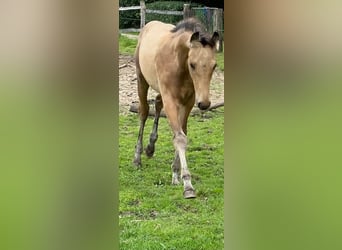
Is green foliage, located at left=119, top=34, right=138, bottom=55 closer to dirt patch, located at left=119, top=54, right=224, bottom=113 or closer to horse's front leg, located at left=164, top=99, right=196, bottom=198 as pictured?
dirt patch, located at left=119, top=54, right=224, bottom=113

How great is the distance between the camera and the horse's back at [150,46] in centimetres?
125

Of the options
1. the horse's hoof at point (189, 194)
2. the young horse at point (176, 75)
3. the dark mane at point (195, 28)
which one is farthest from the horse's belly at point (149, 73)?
the horse's hoof at point (189, 194)

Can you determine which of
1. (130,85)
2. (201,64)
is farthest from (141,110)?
(201,64)

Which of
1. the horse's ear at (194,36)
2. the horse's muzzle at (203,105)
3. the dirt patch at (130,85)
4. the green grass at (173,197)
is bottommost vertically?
the green grass at (173,197)

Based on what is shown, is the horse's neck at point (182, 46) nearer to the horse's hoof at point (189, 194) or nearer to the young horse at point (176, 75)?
the young horse at point (176, 75)

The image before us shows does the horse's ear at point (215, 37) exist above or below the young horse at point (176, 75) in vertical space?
above

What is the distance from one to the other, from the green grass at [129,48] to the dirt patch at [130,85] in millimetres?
13

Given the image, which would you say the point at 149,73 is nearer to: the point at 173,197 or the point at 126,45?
the point at 126,45

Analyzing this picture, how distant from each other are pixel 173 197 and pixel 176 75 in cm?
31

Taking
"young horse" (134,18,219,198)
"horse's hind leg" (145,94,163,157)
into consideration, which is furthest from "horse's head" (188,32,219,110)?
"horse's hind leg" (145,94,163,157)

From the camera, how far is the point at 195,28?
48.7 inches

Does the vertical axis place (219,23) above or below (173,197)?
above
